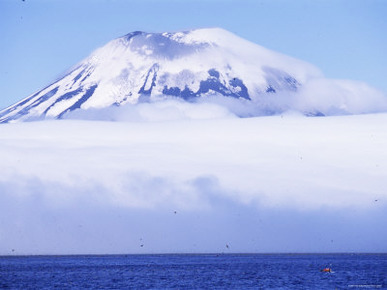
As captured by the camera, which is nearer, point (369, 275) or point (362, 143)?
point (369, 275)

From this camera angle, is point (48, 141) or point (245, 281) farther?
point (48, 141)

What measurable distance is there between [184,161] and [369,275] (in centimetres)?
3364

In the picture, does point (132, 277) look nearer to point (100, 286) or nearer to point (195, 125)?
point (100, 286)

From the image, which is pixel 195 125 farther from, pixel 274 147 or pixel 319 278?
pixel 319 278

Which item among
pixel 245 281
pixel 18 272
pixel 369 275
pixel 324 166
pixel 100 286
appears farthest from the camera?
pixel 324 166

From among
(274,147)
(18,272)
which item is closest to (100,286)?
(18,272)

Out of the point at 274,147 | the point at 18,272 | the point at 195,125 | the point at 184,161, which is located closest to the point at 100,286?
the point at 18,272

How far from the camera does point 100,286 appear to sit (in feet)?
240

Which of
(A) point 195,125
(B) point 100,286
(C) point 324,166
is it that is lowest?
(B) point 100,286

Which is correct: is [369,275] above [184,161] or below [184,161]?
below

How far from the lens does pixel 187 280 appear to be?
80.6 metres

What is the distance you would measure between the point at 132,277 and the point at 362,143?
135 feet

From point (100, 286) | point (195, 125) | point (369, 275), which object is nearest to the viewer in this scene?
point (100, 286)

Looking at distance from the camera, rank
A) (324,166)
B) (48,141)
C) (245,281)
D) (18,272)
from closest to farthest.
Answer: (245,281)
(18,272)
(324,166)
(48,141)
